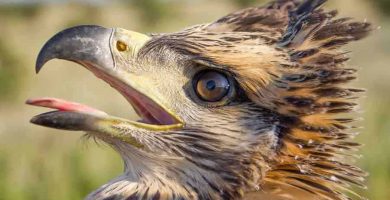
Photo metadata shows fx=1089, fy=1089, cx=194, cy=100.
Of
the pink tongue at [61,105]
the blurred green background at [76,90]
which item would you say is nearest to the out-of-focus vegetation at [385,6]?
the blurred green background at [76,90]

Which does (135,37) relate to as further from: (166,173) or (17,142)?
(17,142)

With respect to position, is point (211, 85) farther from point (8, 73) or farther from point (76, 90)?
point (8, 73)

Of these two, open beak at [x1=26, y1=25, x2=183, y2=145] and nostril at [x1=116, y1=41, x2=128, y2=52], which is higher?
nostril at [x1=116, y1=41, x2=128, y2=52]

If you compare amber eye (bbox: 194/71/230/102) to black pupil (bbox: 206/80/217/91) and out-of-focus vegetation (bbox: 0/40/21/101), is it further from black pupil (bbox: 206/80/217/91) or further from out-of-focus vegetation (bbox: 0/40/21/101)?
out-of-focus vegetation (bbox: 0/40/21/101)

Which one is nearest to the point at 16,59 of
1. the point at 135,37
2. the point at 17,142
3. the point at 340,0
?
the point at 17,142

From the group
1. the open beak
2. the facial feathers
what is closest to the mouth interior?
the open beak

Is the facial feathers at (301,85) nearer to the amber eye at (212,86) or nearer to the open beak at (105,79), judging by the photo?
the amber eye at (212,86)

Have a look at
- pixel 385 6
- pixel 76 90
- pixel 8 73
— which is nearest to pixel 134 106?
pixel 76 90
